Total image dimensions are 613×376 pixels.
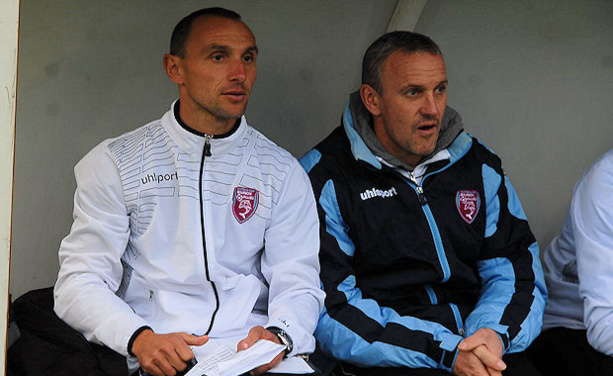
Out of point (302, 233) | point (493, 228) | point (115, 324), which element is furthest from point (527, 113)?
point (115, 324)

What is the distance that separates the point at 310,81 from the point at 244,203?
3.26 ft

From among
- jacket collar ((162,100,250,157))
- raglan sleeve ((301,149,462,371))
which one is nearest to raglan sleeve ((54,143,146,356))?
jacket collar ((162,100,250,157))

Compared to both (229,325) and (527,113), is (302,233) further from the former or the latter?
(527,113)

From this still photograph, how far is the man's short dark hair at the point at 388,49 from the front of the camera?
9.82ft

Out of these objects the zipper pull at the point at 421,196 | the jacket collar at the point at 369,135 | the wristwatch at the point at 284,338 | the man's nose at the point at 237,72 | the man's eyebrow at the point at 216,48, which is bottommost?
the wristwatch at the point at 284,338

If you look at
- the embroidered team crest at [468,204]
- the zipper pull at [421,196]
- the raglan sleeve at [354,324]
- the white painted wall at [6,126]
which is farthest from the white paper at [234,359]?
the embroidered team crest at [468,204]

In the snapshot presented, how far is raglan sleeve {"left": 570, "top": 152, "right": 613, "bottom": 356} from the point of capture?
271 centimetres

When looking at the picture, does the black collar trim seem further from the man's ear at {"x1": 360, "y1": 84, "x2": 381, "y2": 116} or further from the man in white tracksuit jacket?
the man's ear at {"x1": 360, "y1": 84, "x2": 381, "y2": 116}

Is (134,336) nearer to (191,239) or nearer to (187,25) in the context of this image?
(191,239)

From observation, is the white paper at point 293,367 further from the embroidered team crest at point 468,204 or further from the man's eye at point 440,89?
the man's eye at point 440,89

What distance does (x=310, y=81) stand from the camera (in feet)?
11.6

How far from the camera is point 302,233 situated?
2.70m

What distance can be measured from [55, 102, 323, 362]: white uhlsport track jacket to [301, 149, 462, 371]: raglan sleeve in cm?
10

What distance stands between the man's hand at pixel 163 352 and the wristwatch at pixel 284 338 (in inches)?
7.6
